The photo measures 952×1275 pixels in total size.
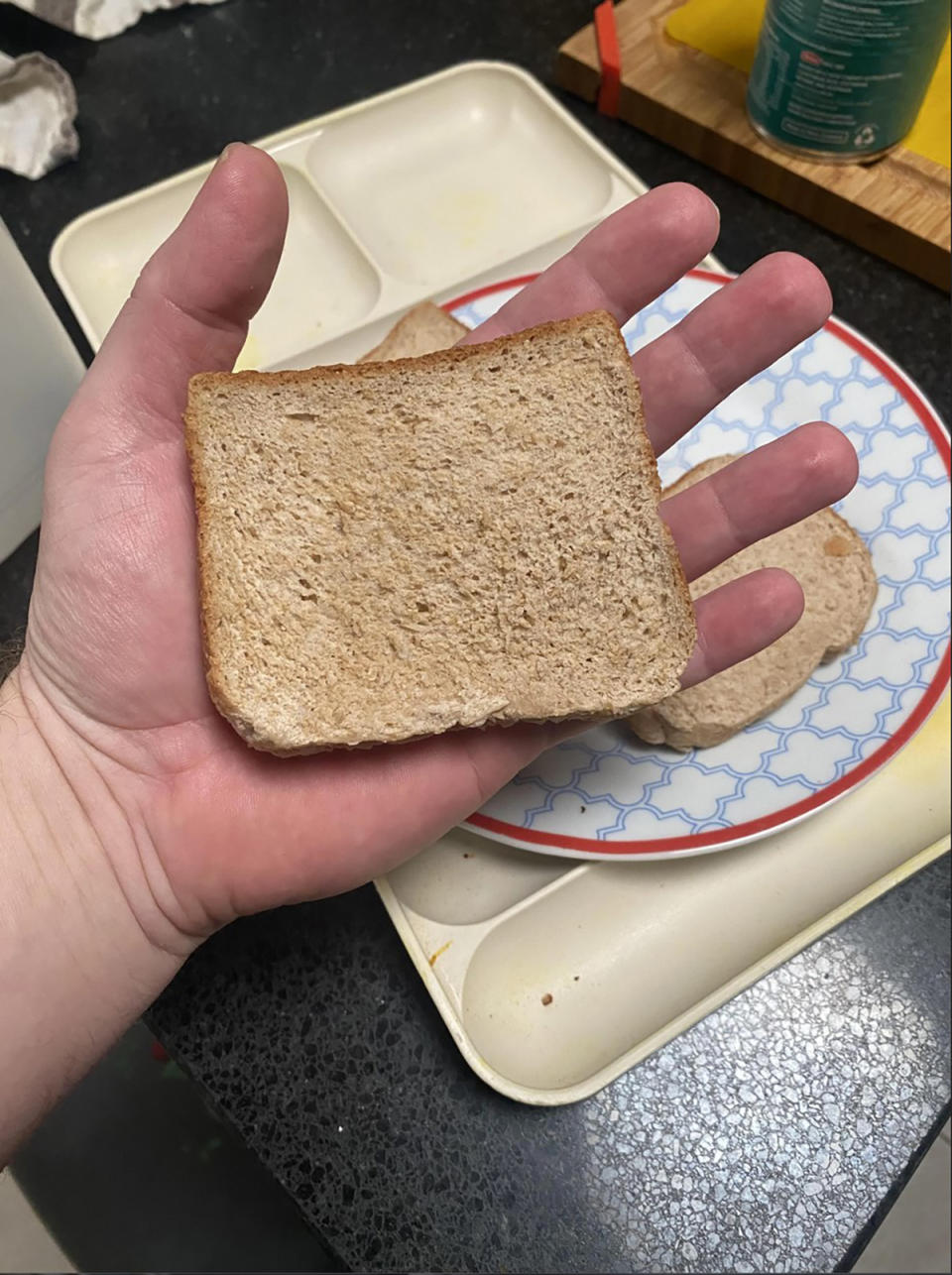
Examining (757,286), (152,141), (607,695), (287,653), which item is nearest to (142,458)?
(287,653)

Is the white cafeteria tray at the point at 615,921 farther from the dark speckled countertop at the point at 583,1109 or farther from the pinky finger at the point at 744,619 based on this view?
the pinky finger at the point at 744,619

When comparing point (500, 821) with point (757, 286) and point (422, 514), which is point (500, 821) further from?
point (757, 286)

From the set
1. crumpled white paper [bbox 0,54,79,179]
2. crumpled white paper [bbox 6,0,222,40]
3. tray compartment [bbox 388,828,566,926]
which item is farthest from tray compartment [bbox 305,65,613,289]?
tray compartment [bbox 388,828,566,926]

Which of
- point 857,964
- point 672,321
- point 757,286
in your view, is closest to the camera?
point 757,286

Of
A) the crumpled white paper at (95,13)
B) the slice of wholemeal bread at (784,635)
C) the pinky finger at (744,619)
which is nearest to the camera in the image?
the pinky finger at (744,619)

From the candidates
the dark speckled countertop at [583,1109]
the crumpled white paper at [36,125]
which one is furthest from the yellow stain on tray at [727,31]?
the dark speckled countertop at [583,1109]
